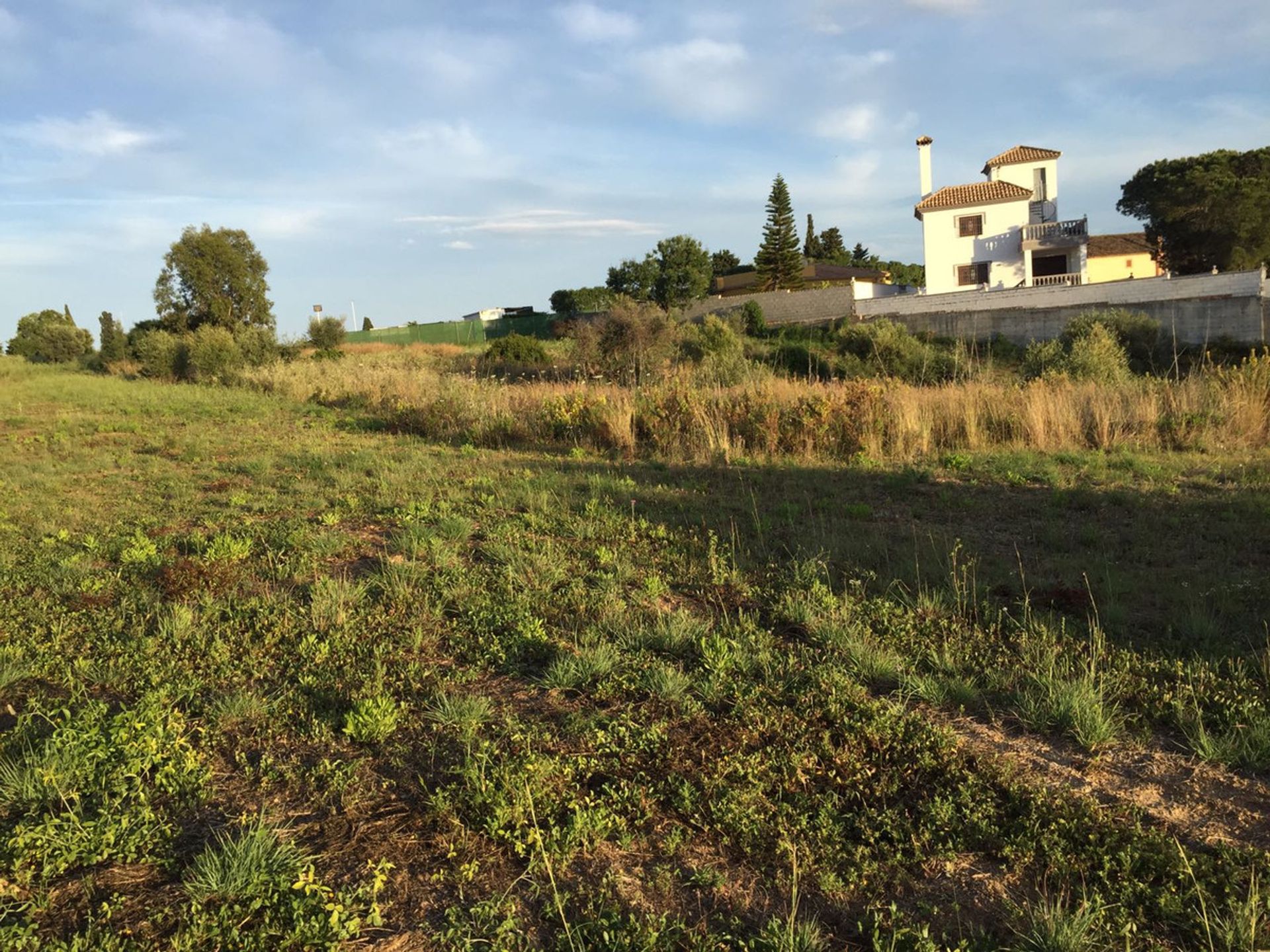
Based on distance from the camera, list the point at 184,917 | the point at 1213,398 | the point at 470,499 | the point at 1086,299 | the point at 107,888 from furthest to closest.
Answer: the point at 1086,299
the point at 1213,398
the point at 470,499
the point at 107,888
the point at 184,917

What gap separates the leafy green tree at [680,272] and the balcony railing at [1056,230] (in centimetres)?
1559

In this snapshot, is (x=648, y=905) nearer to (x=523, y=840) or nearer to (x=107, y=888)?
(x=523, y=840)

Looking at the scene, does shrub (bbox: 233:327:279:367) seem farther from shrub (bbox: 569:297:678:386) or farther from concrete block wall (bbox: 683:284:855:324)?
concrete block wall (bbox: 683:284:855:324)

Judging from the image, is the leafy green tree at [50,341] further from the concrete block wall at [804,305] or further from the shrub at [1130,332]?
the shrub at [1130,332]

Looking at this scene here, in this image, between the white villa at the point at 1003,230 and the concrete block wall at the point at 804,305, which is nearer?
the concrete block wall at the point at 804,305

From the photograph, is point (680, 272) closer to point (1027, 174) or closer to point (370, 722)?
point (1027, 174)

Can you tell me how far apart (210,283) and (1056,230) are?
37.9 meters

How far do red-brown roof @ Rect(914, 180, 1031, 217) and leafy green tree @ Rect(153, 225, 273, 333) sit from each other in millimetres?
30763

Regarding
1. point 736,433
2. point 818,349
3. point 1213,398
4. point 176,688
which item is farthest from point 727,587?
point 818,349

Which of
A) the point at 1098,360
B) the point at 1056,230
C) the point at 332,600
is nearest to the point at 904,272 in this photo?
the point at 1056,230

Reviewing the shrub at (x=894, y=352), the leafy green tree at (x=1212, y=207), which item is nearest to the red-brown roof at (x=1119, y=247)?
the leafy green tree at (x=1212, y=207)

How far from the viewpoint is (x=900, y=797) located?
2730 millimetres

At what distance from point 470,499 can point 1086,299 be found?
2546 centimetres

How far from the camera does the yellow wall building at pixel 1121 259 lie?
48094mm
